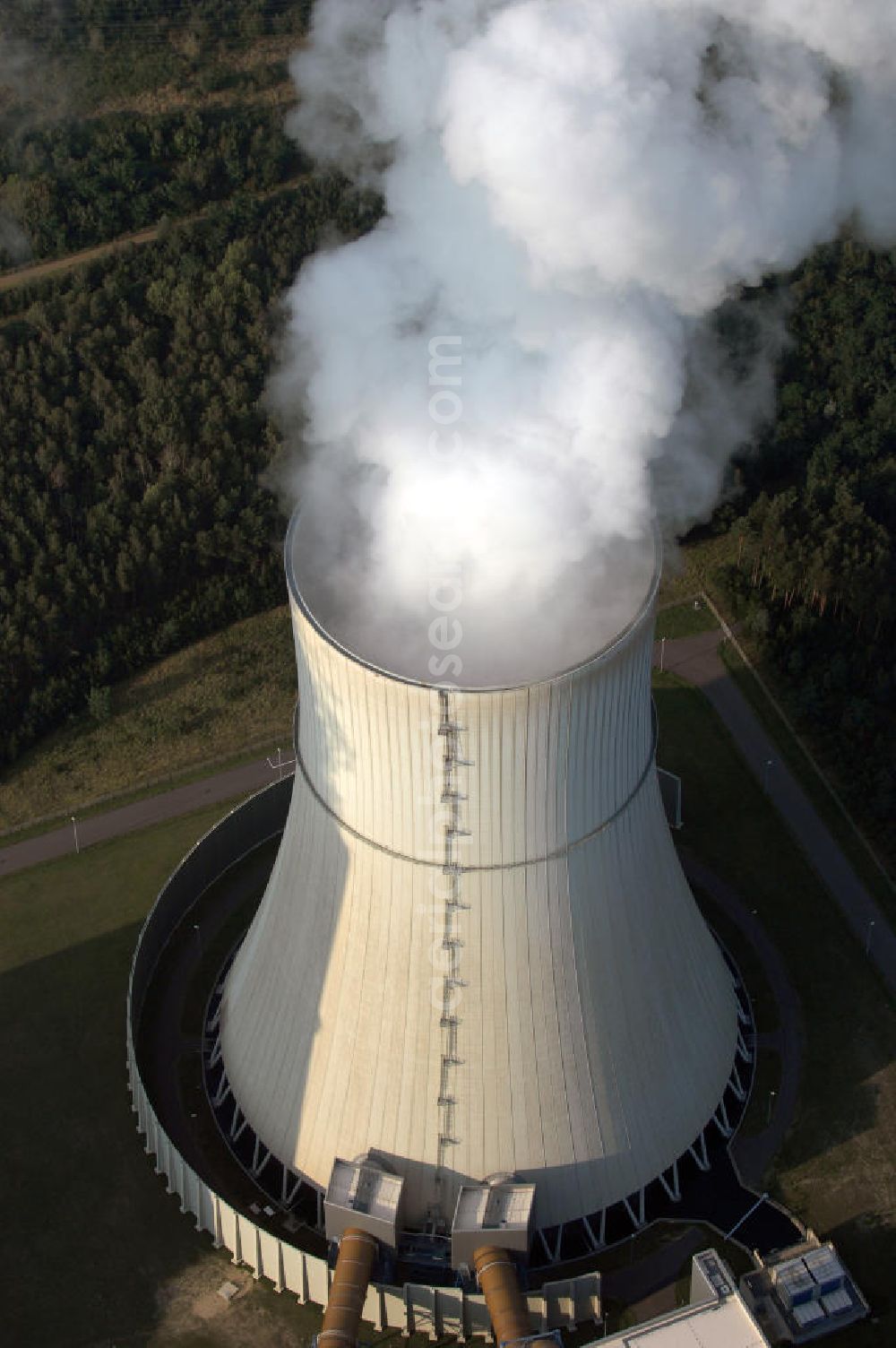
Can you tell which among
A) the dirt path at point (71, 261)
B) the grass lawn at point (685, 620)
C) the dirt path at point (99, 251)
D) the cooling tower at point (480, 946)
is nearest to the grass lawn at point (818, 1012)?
the grass lawn at point (685, 620)

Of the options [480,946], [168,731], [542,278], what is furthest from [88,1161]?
[542,278]

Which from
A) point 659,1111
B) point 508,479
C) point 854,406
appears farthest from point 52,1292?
point 854,406

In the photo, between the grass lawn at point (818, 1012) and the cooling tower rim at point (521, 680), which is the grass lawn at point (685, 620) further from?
the cooling tower rim at point (521, 680)

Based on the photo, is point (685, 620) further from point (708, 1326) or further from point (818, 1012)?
point (708, 1326)

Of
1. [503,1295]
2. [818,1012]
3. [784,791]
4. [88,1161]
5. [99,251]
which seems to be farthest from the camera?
[99,251]

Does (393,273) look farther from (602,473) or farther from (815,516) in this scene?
(815,516)
